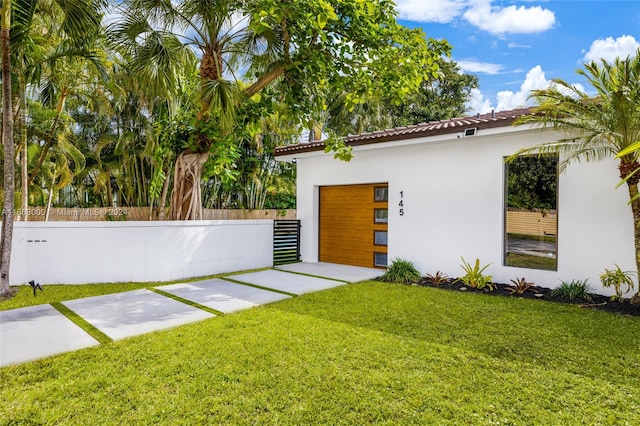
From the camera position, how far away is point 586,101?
21.3 feet

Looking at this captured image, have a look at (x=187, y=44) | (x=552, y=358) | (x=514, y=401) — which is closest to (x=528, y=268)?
(x=552, y=358)

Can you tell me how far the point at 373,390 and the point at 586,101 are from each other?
20.4 ft

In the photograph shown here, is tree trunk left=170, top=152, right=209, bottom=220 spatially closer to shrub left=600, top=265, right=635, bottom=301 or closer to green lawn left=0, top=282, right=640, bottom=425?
green lawn left=0, top=282, right=640, bottom=425

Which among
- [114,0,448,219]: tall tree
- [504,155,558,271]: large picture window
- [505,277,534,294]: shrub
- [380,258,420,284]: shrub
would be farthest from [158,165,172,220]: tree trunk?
[505,277,534,294]: shrub

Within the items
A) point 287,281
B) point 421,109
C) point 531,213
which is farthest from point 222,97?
point 421,109

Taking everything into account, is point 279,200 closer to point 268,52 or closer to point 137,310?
point 268,52

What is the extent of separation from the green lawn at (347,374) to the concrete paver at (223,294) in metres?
0.81

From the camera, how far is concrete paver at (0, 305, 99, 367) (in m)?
4.31

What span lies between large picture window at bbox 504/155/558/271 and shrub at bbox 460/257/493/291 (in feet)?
1.83

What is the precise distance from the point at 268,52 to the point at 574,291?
8.36 metres

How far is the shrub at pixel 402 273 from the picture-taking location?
8.75m

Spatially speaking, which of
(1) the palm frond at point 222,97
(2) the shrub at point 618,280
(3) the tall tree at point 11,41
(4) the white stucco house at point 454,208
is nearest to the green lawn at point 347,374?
(2) the shrub at point 618,280

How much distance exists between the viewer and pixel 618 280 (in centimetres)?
666

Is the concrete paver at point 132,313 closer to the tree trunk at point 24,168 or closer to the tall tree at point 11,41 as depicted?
the tall tree at point 11,41
